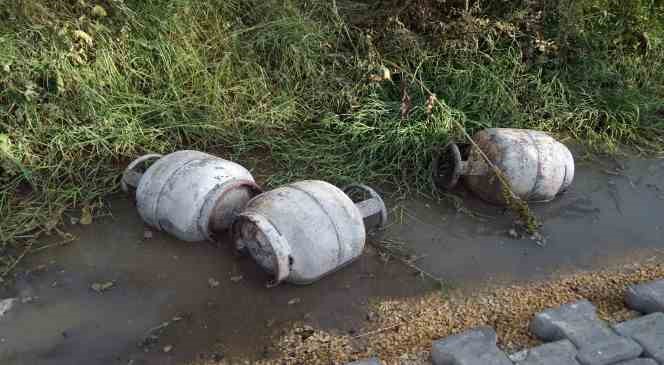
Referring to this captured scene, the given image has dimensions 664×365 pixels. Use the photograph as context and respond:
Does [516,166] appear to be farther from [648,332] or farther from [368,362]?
[368,362]

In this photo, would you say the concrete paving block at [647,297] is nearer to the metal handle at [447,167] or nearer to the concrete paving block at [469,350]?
the concrete paving block at [469,350]

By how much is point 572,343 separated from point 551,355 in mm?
169

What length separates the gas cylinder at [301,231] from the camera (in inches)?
121

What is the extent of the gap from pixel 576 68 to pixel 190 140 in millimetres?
3633

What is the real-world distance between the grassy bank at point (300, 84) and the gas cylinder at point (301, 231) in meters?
0.96

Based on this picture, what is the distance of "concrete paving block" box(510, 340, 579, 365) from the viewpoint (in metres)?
2.79

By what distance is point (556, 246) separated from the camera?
3.93 metres

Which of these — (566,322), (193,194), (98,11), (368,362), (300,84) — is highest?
(98,11)

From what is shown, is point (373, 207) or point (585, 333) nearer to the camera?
point (585, 333)

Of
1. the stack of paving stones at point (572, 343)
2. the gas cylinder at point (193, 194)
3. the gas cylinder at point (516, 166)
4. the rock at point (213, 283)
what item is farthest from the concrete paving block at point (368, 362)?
the gas cylinder at point (516, 166)

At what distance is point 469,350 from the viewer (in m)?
2.80

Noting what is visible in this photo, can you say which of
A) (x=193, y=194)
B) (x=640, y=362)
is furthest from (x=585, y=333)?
(x=193, y=194)

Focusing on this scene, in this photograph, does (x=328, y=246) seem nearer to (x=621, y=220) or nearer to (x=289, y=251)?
(x=289, y=251)

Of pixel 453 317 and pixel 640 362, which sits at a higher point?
pixel 640 362
